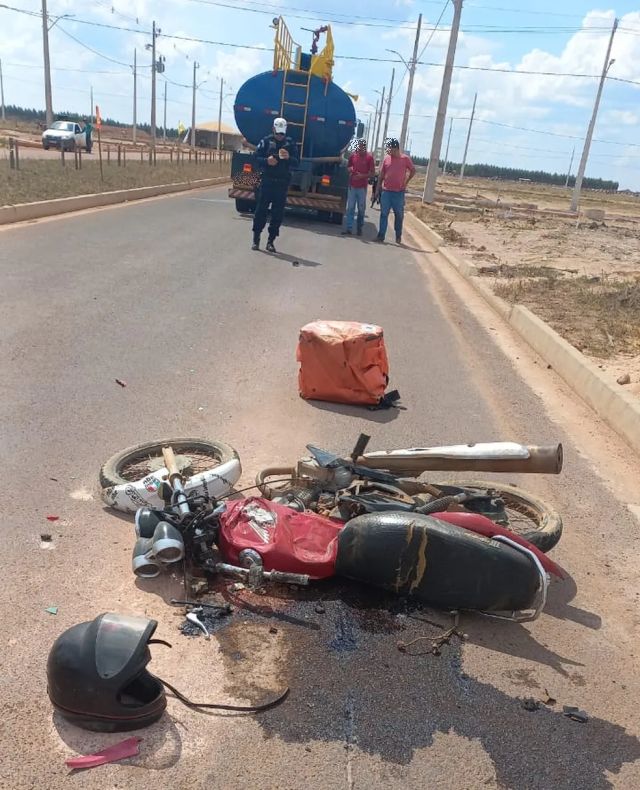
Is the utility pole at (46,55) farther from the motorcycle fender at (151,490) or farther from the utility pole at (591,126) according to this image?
the motorcycle fender at (151,490)

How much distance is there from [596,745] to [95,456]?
307 centimetres

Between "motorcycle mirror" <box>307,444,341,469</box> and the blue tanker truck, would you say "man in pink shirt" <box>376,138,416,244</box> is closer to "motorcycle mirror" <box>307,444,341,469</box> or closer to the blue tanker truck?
the blue tanker truck

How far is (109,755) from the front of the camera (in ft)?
7.38

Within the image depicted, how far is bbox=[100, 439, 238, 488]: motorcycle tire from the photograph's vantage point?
396 cm

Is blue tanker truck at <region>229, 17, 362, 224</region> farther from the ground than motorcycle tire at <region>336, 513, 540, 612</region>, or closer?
farther from the ground

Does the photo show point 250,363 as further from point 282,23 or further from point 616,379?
point 282,23

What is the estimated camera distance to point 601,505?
4418 millimetres

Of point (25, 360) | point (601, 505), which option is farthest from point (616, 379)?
point (25, 360)

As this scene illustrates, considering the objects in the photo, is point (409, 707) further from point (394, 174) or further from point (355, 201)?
point (355, 201)

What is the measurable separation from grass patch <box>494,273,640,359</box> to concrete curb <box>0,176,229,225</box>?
9185 mm

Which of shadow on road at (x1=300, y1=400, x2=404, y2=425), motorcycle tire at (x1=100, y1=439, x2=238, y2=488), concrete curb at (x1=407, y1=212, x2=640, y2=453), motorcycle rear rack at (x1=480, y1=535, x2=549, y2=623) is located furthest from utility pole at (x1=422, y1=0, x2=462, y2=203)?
motorcycle rear rack at (x1=480, y1=535, x2=549, y2=623)

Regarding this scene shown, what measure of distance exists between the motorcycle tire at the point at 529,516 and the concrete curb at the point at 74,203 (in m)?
12.1

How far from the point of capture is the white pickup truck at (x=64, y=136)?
3959cm

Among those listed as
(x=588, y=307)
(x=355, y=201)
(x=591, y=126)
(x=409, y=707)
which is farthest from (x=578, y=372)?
(x=591, y=126)
